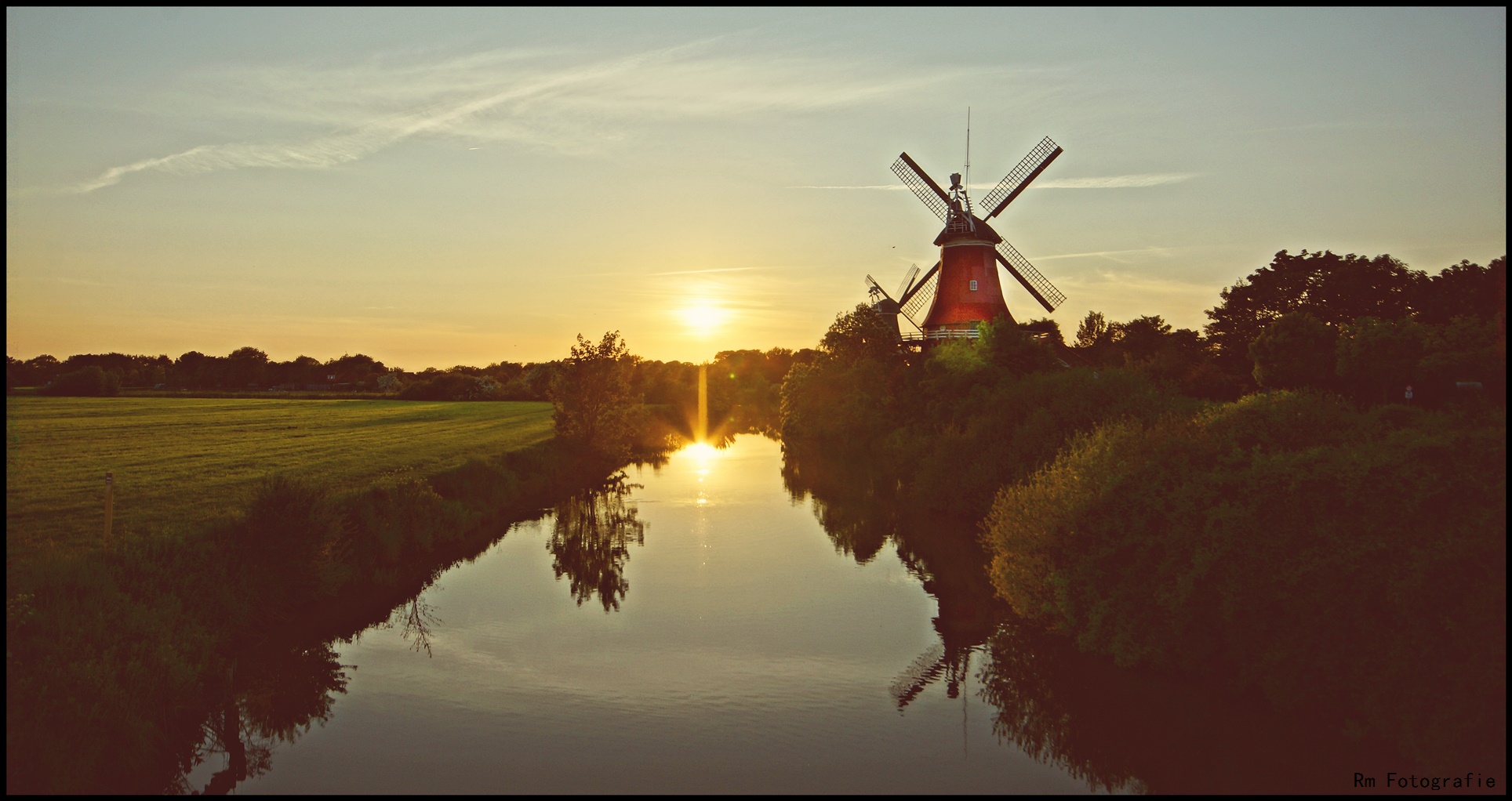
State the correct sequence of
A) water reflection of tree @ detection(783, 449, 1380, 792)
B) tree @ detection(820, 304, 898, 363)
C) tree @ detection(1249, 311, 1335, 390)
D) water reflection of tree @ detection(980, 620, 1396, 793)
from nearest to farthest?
water reflection of tree @ detection(980, 620, 1396, 793)
water reflection of tree @ detection(783, 449, 1380, 792)
tree @ detection(1249, 311, 1335, 390)
tree @ detection(820, 304, 898, 363)

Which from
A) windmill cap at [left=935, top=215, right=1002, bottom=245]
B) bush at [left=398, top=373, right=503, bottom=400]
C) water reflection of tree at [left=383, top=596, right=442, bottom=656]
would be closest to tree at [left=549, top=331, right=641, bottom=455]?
windmill cap at [left=935, top=215, right=1002, bottom=245]

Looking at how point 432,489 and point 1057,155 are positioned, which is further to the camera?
point 1057,155

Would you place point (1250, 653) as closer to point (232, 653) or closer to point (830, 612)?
point (830, 612)

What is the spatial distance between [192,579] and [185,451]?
83.7 feet

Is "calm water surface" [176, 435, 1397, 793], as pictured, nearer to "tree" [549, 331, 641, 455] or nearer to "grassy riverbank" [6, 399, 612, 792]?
"grassy riverbank" [6, 399, 612, 792]

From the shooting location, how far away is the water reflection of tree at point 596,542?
24.5 m

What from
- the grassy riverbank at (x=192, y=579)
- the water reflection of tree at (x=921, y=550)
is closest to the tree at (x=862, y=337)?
the water reflection of tree at (x=921, y=550)

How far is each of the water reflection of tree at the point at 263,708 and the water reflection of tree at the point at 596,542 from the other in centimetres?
714

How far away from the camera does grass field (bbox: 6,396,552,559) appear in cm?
2152

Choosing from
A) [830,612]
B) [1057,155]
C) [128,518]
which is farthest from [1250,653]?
[1057,155]

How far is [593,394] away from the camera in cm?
5256

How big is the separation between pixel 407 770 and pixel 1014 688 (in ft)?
37.0

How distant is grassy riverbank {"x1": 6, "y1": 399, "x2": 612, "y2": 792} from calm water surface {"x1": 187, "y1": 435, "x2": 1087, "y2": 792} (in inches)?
56.6

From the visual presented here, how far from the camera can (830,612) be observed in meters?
21.8
